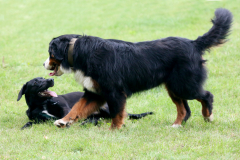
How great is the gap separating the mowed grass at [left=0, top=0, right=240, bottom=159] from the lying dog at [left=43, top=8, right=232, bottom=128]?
1.77 feet

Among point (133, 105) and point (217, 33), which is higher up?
point (217, 33)

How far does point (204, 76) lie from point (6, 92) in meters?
5.06

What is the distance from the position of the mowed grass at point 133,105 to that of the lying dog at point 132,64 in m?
0.54

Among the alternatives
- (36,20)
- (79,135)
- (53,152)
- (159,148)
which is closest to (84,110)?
(79,135)

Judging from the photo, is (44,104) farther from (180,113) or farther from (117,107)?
(180,113)

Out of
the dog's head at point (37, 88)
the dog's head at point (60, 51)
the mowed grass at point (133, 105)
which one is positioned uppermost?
the dog's head at point (60, 51)

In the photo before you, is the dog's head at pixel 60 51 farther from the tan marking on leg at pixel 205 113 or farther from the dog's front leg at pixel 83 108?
the tan marking on leg at pixel 205 113

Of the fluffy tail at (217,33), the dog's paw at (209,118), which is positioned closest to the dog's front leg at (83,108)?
the dog's paw at (209,118)

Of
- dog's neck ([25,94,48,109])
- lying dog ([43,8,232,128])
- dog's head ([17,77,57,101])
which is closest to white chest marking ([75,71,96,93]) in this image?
lying dog ([43,8,232,128])

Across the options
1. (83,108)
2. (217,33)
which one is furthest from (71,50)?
(217,33)

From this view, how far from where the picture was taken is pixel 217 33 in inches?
195

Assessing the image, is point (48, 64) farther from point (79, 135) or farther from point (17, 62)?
point (17, 62)

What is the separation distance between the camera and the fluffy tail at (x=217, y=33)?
493cm

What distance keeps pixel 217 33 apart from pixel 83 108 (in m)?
2.68
